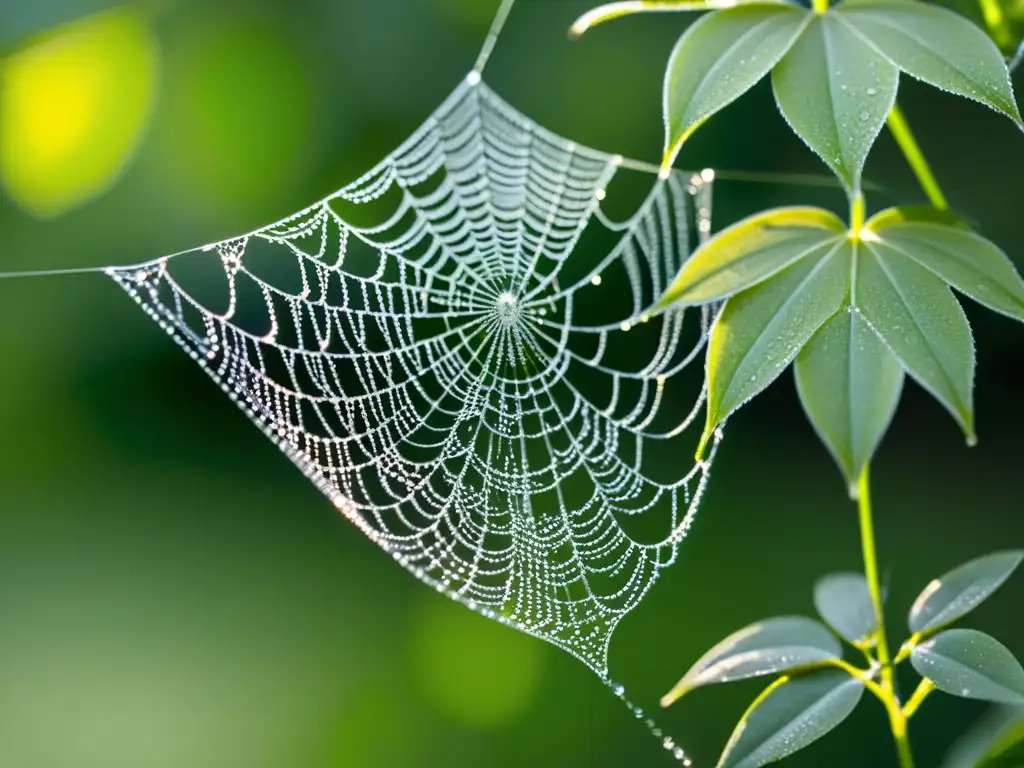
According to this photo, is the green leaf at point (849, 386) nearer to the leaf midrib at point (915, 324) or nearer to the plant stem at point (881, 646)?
the leaf midrib at point (915, 324)

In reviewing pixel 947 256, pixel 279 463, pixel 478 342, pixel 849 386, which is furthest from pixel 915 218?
pixel 279 463

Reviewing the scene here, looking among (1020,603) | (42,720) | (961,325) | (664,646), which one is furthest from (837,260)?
(42,720)

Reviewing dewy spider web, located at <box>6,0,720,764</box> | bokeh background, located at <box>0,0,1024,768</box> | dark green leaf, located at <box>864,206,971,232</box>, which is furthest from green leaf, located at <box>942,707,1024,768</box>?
bokeh background, located at <box>0,0,1024,768</box>

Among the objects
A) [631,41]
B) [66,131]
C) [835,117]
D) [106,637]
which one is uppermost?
[66,131]

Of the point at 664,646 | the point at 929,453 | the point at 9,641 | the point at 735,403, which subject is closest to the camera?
the point at 735,403

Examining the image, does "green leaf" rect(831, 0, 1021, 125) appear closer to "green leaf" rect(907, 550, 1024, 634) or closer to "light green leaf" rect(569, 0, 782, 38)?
"light green leaf" rect(569, 0, 782, 38)

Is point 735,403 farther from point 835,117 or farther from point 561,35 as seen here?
point 561,35
